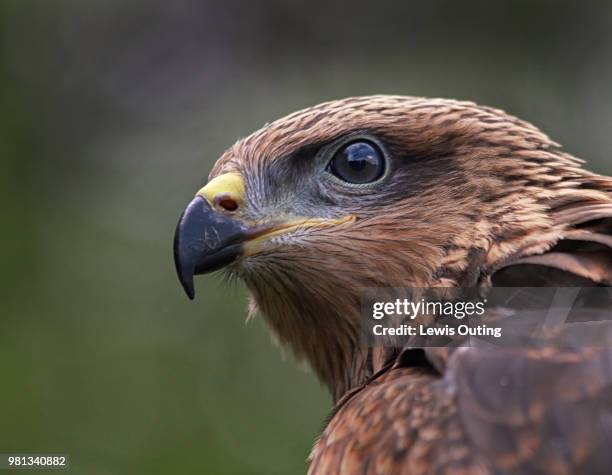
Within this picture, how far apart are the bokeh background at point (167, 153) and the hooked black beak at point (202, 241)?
128 inches

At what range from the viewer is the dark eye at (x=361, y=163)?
128 inches

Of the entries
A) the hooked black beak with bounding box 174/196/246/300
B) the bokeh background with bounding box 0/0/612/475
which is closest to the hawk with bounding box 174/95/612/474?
the hooked black beak with bounding box 174/196/246/300

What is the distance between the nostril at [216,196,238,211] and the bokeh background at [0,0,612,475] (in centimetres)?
324

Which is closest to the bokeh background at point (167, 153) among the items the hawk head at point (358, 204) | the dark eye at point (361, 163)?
the hawk head at point (358, 204)

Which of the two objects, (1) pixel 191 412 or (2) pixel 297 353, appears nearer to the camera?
(2) pixel 297 353

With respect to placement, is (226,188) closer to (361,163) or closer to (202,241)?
(202,241)

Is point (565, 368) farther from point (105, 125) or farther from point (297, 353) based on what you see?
point (105, 125)

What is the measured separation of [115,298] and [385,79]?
2631 mm

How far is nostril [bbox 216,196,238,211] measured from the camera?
10.5 feet

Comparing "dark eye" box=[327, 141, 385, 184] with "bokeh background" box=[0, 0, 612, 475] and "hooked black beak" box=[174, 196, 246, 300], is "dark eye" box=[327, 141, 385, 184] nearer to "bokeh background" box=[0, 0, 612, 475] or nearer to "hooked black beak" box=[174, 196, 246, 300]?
"hooked black beak" box=[174, 196, 246, 300]

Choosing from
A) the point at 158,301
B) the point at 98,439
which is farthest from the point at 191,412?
the point at 158,301

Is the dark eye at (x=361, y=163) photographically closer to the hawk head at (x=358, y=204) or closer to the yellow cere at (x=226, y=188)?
the hawk head at (x=358, y=204)

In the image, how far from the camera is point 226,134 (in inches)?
361

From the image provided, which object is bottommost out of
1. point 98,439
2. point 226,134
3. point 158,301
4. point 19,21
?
point 98,439
